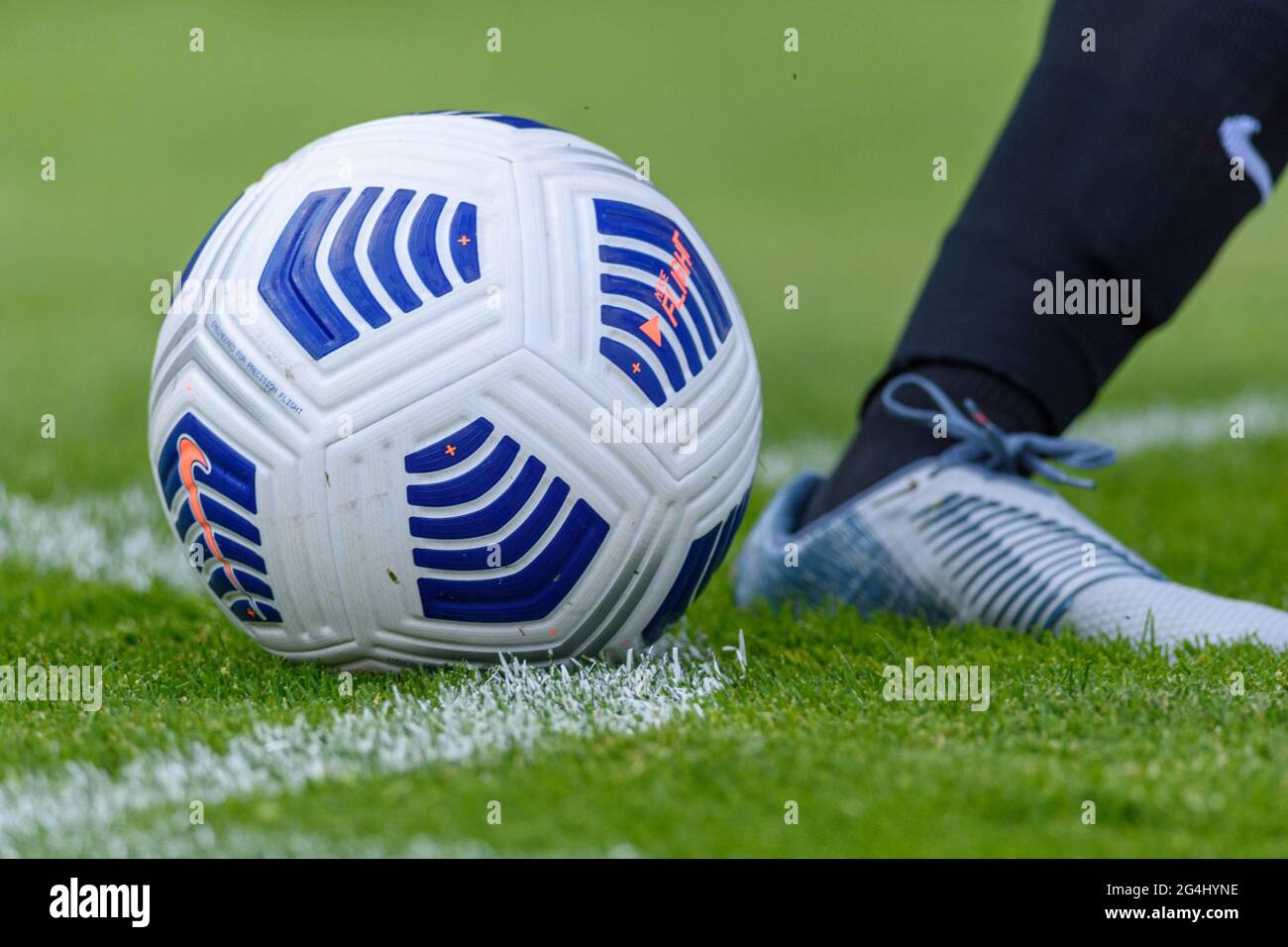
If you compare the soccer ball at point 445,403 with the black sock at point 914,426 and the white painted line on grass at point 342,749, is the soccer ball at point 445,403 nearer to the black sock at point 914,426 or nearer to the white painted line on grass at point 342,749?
the white painted line on grass at point 342,749

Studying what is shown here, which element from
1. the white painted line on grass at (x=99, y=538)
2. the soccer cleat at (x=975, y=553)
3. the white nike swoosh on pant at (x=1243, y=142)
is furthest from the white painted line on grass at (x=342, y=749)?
the white nike swoosh on pant at (x=1243, y=142)

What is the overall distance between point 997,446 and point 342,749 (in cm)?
A: 137

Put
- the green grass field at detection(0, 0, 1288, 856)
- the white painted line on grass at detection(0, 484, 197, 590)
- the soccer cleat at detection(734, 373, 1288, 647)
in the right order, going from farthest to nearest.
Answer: the white painted line on grass at detection(0, 484, 197, 590) < the soccer cleat at detection(734, 373, 1288, 647) < the green grass field at detection(0, 0, 1288, 856)

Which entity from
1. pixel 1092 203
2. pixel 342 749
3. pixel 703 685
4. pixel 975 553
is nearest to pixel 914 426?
pixel 975 553

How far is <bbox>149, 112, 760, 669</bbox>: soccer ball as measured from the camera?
2131 mm

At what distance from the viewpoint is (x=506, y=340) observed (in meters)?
2.13

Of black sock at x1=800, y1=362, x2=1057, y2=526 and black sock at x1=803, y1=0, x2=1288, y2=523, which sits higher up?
black sock at x1=803, y1=0, x2=1288, y2=523

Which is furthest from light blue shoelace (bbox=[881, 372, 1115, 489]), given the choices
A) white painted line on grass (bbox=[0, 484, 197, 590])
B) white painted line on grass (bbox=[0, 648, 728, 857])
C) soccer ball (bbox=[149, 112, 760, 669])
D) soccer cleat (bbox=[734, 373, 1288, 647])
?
white painted line on grass (bbox=[0, 484, 197, 590])

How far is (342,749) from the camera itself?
6.49ft

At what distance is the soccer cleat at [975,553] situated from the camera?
8.64ft

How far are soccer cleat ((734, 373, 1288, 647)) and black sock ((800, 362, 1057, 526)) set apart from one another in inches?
1.7

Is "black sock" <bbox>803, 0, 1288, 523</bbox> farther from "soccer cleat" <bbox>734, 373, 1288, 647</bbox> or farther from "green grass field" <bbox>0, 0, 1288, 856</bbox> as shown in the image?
"green grass field" <bbox>0, 0, 1288, 856</bbox>

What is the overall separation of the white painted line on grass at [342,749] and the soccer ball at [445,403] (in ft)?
0.30
